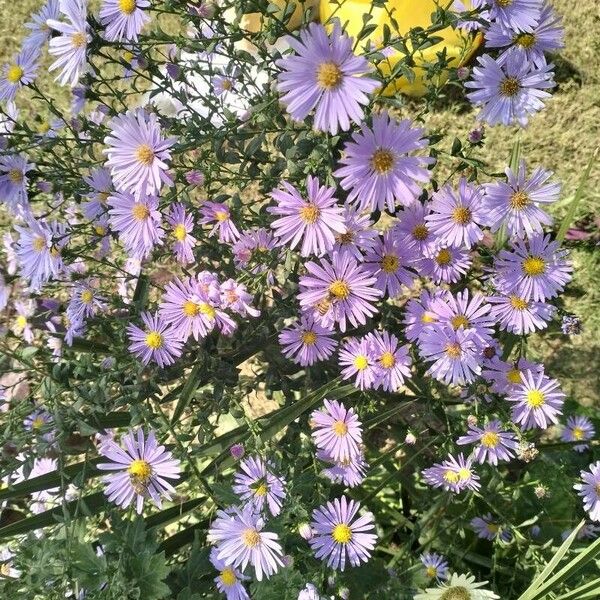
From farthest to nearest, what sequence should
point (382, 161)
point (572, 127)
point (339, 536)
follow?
point (572, 127) < point (339, 536) < point (382, 161)

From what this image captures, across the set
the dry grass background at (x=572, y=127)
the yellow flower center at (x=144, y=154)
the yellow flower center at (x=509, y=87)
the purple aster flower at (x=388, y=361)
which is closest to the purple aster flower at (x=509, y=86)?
the yellow flower center at (x=509, y=87)

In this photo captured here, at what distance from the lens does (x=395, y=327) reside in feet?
5.31

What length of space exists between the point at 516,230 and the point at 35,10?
2.87 meters

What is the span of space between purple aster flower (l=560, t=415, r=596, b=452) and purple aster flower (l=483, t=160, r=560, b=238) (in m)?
0.85

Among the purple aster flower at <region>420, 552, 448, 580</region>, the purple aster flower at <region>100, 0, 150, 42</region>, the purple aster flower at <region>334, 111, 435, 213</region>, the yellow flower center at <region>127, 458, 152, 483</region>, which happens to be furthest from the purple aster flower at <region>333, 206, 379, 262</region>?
the purple aster flower at <region>420, 552, 448, 580</region>

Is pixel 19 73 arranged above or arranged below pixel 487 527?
above

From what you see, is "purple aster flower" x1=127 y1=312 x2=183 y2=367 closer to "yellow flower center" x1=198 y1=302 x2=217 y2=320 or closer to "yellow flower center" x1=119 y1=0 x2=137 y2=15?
"yellow flower center" x1=198 y1=302 x2=217 y2=320

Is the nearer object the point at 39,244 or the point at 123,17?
the point at 123,17

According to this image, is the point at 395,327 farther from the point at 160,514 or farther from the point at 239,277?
the point at 160,514

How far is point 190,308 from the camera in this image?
145cm

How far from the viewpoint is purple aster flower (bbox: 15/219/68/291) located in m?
1.46

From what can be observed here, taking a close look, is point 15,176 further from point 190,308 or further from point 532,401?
point 532,401

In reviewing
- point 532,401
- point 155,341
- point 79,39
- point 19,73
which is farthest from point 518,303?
point 19,73

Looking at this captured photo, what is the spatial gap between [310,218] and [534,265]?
1.76 feet
